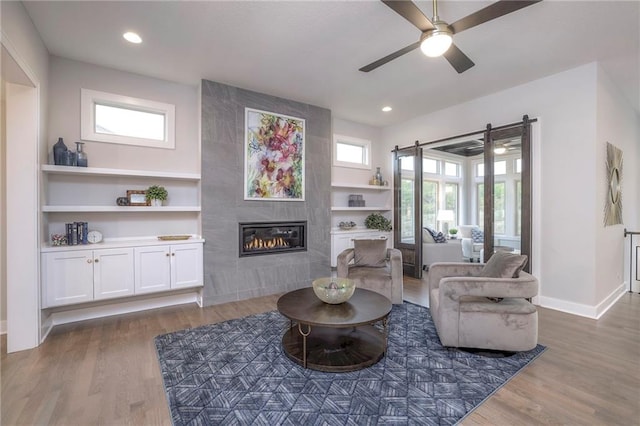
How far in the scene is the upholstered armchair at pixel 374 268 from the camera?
12.3ft

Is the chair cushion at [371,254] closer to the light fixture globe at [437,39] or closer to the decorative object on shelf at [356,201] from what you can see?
the decorative object on shelf at [356,201]

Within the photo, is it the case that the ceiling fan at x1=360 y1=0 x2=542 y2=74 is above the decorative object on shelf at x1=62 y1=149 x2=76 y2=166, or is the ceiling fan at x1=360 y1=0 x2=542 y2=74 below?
above

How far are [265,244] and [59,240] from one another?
2.45m

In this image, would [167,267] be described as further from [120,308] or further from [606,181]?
[606,181]

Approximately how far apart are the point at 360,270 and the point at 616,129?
4225 mm

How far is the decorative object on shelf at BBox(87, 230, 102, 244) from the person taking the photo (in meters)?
3.42

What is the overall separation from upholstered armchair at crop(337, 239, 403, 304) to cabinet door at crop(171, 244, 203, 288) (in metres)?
1.90

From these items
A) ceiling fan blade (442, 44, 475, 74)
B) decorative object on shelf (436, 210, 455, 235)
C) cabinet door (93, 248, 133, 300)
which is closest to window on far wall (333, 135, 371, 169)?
decorative object on shelf (436, 210, 455, 235)

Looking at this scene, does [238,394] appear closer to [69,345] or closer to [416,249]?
[69,345]

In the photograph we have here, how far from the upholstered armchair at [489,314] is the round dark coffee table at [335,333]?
1.90 ft

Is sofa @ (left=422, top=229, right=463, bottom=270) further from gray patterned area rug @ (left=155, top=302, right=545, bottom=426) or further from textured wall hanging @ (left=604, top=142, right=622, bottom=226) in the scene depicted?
gray patterned area rug @ (left=155, top=302, right=545, bottom=426)

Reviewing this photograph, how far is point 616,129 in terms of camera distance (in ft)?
13.7

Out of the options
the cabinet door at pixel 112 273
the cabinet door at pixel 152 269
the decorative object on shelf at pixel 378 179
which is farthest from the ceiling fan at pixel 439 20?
the decorative object on shelf at pixel 378 179

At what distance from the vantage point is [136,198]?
3.68 metres
